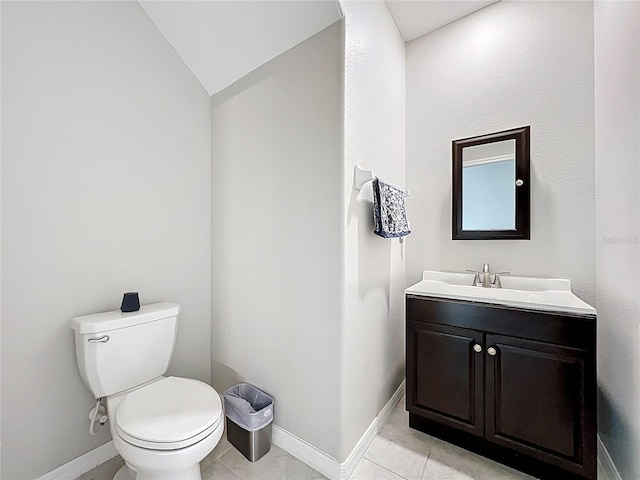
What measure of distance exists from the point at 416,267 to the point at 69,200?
6.72 ft

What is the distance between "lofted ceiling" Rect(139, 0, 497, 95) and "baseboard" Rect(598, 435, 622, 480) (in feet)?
7.73

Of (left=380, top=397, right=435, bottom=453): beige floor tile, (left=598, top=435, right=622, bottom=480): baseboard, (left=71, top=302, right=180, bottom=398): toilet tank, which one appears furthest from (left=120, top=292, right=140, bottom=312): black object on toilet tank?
(left=598, top=435, right=622, bottom=480): baseboard

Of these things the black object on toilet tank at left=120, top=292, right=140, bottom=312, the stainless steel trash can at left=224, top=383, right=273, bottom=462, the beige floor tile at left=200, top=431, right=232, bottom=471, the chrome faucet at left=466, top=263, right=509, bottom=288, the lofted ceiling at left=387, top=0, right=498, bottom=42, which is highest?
the lofted ceiling at left=387, top=0, right=498, bottom=42

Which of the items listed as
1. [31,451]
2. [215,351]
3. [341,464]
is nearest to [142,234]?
[215,351]

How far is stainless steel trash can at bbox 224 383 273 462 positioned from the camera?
1.39 meters

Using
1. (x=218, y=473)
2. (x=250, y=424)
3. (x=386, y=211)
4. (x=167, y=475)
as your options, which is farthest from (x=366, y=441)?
(x=386, y=211)

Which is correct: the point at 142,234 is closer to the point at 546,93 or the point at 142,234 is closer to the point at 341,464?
the point at 341,464

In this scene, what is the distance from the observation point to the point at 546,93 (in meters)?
1.62

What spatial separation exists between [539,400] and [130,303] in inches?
76.2

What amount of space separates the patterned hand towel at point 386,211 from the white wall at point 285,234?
0.81ft

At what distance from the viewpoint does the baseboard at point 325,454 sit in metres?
1.28

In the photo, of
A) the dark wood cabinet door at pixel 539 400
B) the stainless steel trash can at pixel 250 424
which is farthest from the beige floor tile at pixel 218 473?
the dark wood cabinet door at pixel 539 400

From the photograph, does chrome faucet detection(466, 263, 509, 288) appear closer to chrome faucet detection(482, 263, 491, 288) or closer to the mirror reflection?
chrome faucet detection(482, 263, 491, 288)

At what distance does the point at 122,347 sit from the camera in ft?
4.19
